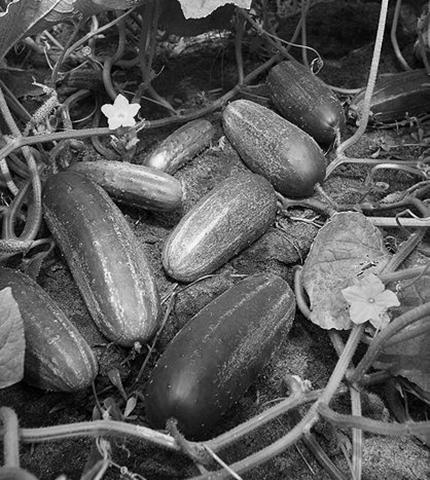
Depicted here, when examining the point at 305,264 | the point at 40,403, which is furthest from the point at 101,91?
the point at 40,403

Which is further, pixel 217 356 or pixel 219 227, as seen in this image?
pixel 219 227

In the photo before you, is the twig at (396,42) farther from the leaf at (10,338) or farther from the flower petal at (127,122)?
the leaf at (10,338)

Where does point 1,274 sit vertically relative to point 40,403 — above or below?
above

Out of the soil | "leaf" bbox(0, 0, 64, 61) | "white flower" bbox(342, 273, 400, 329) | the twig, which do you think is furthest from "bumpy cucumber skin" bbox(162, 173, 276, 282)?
the twig

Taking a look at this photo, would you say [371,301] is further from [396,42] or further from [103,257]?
[396,42]

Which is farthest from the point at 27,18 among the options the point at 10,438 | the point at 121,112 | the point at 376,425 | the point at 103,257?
the point at 376,425

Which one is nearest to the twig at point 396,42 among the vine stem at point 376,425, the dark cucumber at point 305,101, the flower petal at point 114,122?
the dark cucumber at point 305,101

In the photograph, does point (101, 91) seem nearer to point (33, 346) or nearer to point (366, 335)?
point (33, 346)
